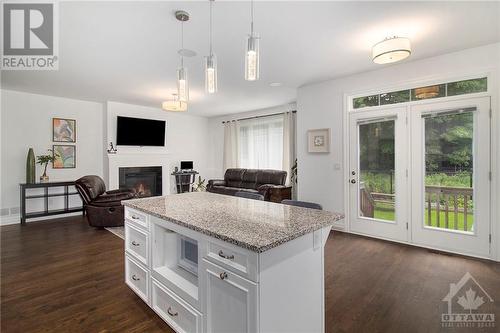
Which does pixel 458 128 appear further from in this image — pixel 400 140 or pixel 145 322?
pixel 145 322

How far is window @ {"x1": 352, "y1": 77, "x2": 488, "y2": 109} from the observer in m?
3.17

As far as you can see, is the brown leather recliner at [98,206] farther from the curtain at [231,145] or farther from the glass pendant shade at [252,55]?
the glass pendant shade at [252,55]

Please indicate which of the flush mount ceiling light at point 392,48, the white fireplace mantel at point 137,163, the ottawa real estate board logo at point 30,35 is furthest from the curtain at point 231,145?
the flush mount ceiling light at point 392,48

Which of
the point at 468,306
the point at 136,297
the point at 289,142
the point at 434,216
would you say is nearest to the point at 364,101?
the point at 434,216

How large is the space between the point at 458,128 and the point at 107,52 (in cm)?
459

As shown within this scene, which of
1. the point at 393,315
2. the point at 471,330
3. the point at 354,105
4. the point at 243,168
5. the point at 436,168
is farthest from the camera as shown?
the point at 243,168


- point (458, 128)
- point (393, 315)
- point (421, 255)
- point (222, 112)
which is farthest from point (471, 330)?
point (222, 112)

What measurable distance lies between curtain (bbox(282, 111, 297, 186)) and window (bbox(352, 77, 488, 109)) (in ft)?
6.51

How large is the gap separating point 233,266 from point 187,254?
786 millimetres

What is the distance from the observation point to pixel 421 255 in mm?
3266

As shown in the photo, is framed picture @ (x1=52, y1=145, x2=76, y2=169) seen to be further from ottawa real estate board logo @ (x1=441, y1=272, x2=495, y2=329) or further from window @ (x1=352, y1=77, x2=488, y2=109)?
ottawa real estate board logo @ (x1=441, y1=272, x2=495, y2=329)

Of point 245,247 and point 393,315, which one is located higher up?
point 245,247

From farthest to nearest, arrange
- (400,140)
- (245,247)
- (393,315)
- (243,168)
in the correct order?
(243,168)
(400,140)
(393,315)
(245,247)

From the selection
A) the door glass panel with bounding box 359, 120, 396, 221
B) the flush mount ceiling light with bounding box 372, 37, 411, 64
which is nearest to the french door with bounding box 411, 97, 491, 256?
the door glass panel with bounding box 359, 120, 396, 221
